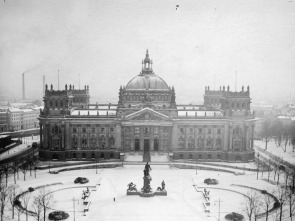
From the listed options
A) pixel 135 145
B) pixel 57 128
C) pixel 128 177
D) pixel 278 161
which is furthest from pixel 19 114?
pixel 278 161

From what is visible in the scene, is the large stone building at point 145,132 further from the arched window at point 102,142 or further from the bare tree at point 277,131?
the bare tree at point 277,131

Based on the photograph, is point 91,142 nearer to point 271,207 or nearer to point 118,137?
point 118,137

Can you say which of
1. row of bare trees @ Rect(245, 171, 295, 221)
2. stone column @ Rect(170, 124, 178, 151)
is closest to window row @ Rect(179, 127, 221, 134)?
stone column @ Rect(170, 124, 178, 151)

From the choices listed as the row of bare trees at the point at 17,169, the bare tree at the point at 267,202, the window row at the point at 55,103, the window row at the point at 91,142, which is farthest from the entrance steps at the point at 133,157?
the bare tree at the point at 267,202

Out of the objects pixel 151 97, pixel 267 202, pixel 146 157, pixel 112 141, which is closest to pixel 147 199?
pixel 267 202

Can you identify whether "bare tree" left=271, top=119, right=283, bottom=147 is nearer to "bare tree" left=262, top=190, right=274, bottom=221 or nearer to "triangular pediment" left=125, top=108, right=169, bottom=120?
"triangular pediment" left=125, top=108, right=169, bottom=120

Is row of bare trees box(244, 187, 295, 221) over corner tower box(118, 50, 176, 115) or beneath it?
beneath
